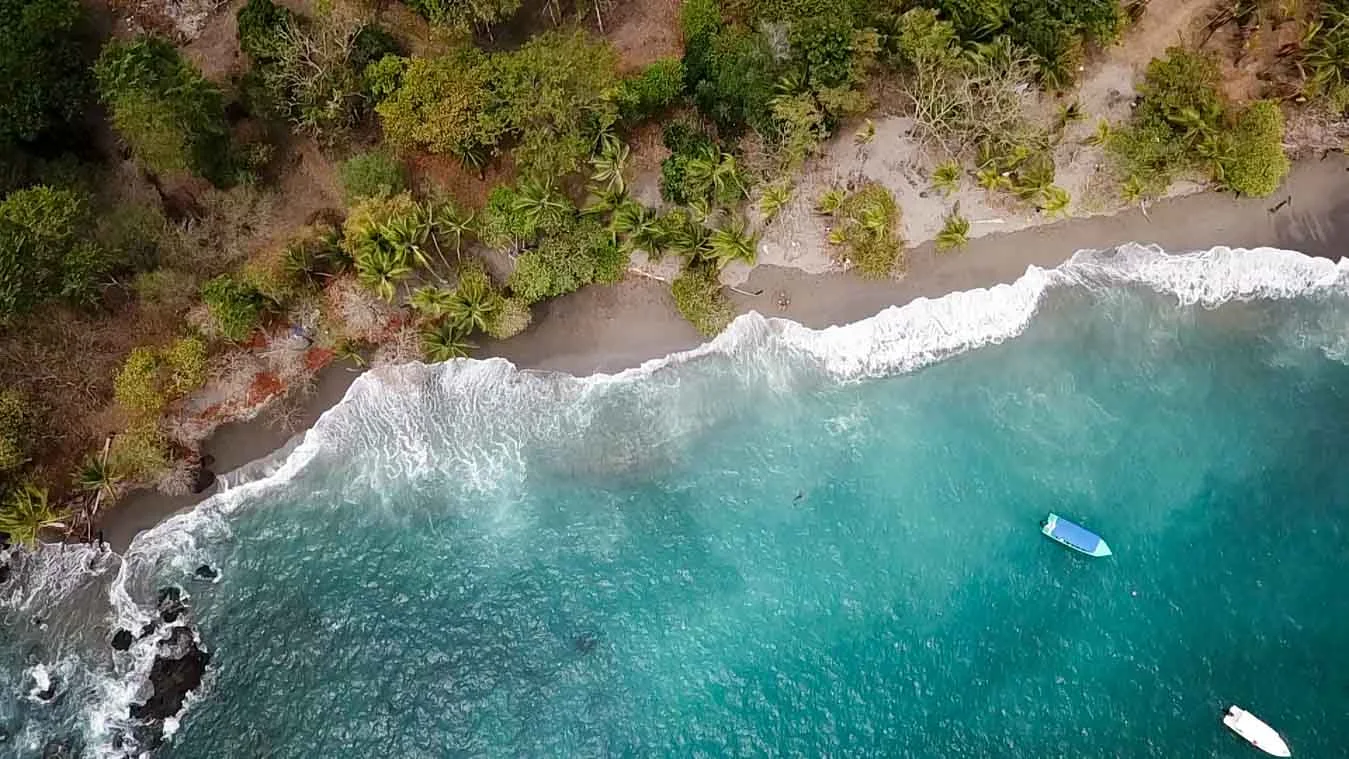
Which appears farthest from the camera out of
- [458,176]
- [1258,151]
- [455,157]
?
[458,176]

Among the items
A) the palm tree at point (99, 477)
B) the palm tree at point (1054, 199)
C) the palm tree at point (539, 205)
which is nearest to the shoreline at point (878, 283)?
the palm tree at point (1054, 199)

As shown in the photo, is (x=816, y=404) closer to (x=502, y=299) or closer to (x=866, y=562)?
(x=866, y=562)

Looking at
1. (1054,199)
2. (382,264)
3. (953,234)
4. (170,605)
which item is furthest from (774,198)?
(170,605)

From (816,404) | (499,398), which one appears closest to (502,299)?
(499,398)

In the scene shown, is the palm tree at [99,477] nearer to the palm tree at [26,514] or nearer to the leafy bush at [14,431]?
the palm tree at [26,514]

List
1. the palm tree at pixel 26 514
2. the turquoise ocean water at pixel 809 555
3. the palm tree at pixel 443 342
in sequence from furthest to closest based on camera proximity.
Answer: the palm tree at pixel 443 342, the turquoise ocean water at pixel 809 555, the palm tree at pixel 26 514

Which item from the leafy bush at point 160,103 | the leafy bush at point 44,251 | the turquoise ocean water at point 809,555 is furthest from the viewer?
the turquoise ocean water at point 809,555

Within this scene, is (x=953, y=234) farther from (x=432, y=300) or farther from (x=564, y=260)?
(x=432, y=300)
